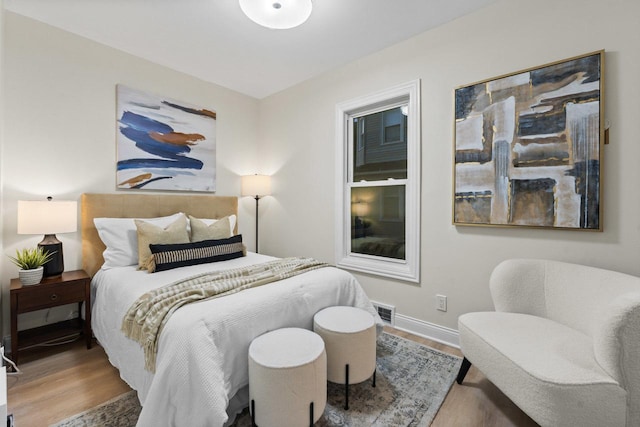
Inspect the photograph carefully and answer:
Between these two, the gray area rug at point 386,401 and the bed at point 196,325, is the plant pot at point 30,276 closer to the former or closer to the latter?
the bed at point 196,325

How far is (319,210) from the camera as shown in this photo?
3.26 m

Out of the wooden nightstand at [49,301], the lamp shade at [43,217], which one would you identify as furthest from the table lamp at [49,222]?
the wooden nightstand at [49,301]

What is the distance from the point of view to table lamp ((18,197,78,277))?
6.61 ft

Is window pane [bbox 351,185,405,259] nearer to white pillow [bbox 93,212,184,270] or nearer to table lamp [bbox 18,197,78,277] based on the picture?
white pillow [bbox 93,212,184,270]

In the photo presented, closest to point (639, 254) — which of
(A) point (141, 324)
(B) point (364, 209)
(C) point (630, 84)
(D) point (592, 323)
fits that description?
(D) point (592, 323)

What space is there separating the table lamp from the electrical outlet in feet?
9.72

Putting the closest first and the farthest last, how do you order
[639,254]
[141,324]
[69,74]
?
[141,324] < [639,254] < [69,74]

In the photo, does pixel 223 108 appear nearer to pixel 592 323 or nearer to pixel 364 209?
pixel 364 209

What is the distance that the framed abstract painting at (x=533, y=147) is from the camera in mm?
1741

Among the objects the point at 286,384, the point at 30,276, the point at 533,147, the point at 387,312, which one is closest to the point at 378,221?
the point at 387,312

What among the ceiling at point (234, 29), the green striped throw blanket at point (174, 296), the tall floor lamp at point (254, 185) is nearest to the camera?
the green striped throw blanket at point (174, 296)

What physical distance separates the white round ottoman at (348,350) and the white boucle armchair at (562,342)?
569 millimetres

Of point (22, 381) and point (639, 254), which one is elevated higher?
point (639, 254)

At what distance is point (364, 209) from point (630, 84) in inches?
80.5
